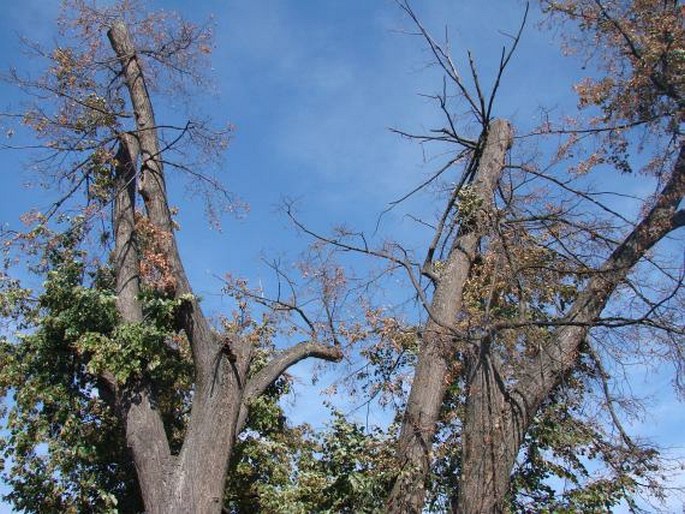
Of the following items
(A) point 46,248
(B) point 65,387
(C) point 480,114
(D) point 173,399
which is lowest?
(B) point 65,387

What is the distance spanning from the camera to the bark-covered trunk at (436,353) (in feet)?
28.9

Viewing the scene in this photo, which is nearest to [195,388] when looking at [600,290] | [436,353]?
[436,353]

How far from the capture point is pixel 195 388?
32.3 feet

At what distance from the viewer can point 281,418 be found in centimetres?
1205

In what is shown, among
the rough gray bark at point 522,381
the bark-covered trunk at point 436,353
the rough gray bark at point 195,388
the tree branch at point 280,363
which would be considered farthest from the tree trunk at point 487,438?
the tree branch at point 280,363

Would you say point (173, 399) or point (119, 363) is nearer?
point (119, 363)

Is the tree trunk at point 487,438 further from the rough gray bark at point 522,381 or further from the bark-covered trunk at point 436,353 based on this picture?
the bark-covered trunk at point 436,353

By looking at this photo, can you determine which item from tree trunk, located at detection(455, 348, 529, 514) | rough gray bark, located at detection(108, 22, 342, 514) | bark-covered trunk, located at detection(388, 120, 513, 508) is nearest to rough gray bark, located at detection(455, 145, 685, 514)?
tree trunk, located at detection(455, 348, 529, 514)

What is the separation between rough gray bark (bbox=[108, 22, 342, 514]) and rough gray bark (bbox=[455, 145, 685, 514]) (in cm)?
282

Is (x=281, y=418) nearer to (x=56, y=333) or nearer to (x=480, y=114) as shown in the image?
(x=56, y=333)

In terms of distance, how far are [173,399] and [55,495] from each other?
208cm

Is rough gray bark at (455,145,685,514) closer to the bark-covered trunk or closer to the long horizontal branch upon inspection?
the long horizontal branch

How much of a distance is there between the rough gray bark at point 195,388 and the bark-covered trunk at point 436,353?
202 centimetres

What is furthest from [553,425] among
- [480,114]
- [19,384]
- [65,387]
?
[19,384]
